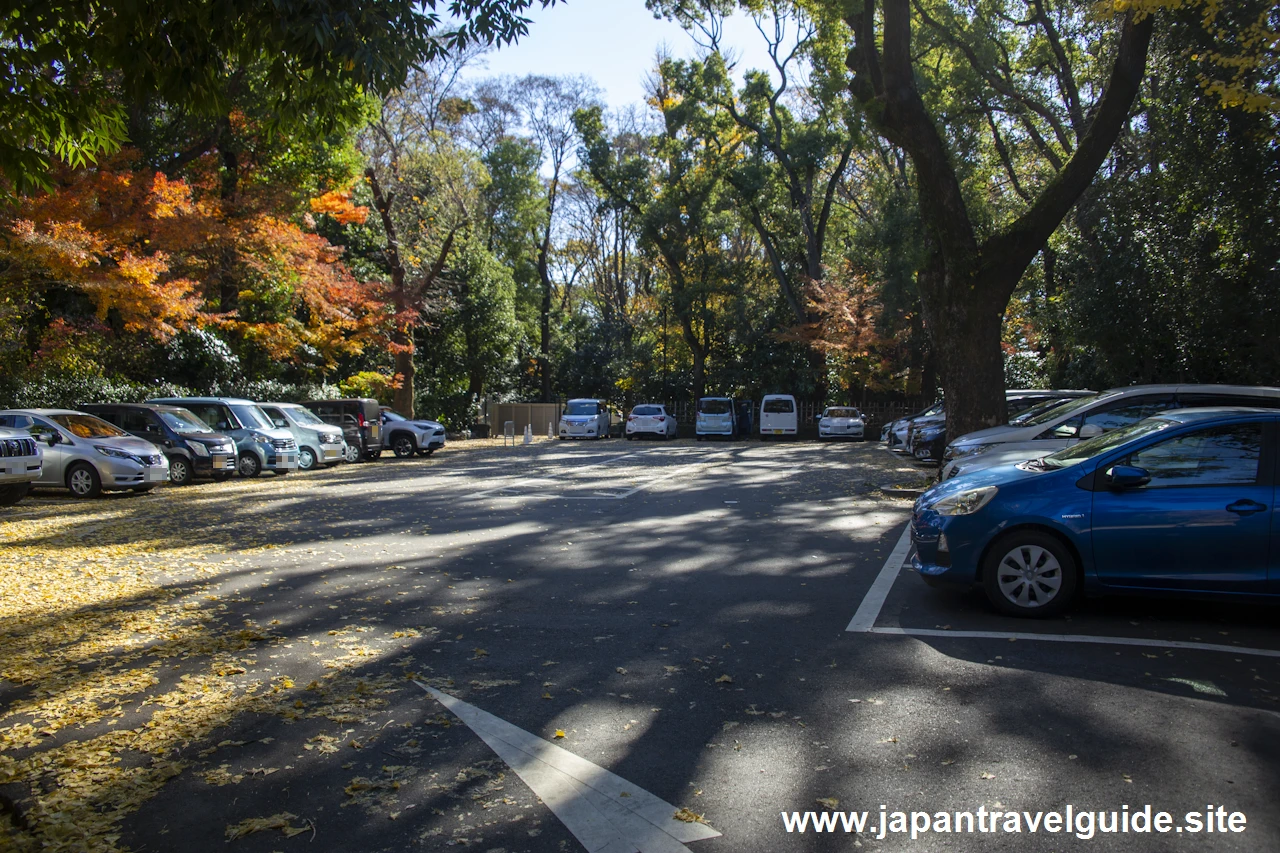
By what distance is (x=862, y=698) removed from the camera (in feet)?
16.9

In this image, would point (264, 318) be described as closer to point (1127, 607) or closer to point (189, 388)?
point (189, 388)

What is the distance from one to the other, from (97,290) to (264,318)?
29.2 ft

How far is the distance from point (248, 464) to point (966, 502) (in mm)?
17430

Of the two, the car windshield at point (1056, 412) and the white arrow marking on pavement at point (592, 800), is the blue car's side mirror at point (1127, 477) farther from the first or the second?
the car windshield at point (1056, 412)

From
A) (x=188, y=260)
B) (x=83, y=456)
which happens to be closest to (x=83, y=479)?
(x=83, y=456)

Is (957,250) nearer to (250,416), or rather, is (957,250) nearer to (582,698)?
(582,698)

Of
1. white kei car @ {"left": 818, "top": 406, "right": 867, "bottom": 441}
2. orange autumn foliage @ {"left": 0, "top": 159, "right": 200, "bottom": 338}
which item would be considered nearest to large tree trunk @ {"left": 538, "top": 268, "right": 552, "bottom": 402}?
white kei car @ {"left": 818, "top": 406, "right": 867, "bottom": 441}

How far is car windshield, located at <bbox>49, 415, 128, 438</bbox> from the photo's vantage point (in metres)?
16.3

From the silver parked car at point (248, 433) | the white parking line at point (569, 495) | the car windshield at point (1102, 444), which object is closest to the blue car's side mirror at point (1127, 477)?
the car windshield at point (1102, 444)

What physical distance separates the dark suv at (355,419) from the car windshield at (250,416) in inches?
147

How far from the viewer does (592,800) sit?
3.90m

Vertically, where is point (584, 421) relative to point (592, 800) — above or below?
above

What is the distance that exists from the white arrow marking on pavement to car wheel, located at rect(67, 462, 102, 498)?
47.1 feet

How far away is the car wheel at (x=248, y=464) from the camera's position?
800 inches
